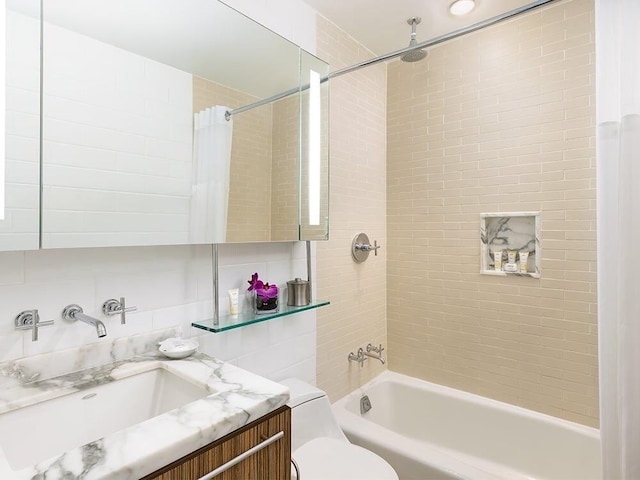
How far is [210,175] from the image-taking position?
1442 mm

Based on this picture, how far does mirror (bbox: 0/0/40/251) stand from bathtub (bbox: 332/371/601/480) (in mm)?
1651

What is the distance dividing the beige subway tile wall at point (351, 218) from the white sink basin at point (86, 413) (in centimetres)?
103

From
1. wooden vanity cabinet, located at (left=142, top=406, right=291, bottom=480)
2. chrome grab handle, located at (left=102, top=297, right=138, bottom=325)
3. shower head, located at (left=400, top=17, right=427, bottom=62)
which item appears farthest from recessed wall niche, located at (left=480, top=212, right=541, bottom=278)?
chrome grab handle, located at (left=102, top=297, right=138, bottom=325)

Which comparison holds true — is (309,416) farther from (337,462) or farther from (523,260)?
(523,260)

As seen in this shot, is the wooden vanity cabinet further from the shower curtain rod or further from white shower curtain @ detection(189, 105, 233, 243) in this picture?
the shower curtain rod

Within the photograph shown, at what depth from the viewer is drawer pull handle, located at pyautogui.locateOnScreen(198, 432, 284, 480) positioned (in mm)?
814

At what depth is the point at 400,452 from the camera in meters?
1.68

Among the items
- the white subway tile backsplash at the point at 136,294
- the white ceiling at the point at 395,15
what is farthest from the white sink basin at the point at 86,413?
the white ceiling at the point at 395,15

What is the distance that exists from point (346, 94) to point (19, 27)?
5.31 ft

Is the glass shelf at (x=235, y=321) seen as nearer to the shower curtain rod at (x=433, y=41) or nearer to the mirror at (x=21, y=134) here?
the mirror at (x=21, y=134)

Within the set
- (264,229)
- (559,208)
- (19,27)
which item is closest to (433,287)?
(559,208)

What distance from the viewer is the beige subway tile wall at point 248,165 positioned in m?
1.51

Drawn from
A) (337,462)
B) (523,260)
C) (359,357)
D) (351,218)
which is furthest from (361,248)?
(337,462)

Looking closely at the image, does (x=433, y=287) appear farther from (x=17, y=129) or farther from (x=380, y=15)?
(x=17, y=129)
